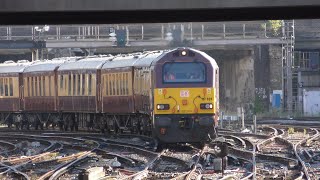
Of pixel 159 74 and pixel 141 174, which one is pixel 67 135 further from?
pixel 141 174

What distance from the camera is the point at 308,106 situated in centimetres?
4319

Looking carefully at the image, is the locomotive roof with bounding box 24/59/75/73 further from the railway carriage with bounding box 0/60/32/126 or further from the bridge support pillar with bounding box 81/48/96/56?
the bridge support pillar with bounding box 81/48/96/56

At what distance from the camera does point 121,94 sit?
2553 cm

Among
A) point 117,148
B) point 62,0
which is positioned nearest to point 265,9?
point 62,0

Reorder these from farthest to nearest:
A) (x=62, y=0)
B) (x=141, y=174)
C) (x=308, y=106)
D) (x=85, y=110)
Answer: (x=308, y=106) → (x=85, y=110) → (x=141, y=174) → (x=62, y=0)

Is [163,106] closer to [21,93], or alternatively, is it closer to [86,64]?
[86,64]

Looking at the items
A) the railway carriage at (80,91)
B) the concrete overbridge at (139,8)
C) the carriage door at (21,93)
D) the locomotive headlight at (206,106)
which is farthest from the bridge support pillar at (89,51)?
the concrete overbridge at (139,8)

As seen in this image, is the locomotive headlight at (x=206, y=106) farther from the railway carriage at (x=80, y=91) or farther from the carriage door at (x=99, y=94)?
the railway carriage at (x=80, y=91)

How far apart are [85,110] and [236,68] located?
16.9 meters

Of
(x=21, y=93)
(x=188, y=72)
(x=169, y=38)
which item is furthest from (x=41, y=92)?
(x=188, y=72)

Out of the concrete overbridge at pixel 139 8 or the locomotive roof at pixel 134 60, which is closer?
the concrete overbridge at pixel 139 8

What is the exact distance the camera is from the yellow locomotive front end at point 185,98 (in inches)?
819

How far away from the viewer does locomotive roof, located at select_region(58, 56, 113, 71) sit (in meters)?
28.4

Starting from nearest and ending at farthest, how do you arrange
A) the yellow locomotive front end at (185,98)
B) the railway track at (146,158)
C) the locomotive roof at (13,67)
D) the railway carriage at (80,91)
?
the railway track at (146,158) < the yellow locomotive front end at (185,98) < the railway carriage at (80,91) < the locomotive roof at (13,67)
